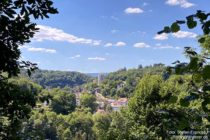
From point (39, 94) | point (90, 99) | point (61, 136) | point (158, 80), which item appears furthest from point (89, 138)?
point (39, 94)

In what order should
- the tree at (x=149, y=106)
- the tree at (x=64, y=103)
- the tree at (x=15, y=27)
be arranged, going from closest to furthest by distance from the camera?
the tree at (x=15, y=27) < the tree at (x=149, y=106) < the tree at (x=64, y=103)

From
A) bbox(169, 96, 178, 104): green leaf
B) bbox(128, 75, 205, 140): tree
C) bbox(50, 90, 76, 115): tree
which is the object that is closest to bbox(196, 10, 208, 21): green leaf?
bbox(169, 96, 178, 104): green leaf

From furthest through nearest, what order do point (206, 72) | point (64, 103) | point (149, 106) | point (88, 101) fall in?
point (88, 101)
point (64, 103)
point (149, 106)
point (206, 72)

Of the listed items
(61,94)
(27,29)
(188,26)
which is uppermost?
(27,29)

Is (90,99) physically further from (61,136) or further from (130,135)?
(130,135)

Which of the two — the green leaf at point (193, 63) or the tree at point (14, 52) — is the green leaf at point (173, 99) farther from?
the tree at point (14, 52)

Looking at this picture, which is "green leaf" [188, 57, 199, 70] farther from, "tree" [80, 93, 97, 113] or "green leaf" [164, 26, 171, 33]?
"tree" [80, 93, 97, 113]

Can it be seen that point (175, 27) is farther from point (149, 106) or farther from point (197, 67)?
point (149, 106)

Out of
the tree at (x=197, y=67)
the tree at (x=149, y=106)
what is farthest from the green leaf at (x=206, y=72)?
the tree at (x=149, y=106)

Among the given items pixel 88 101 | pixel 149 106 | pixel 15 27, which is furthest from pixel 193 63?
pixel 88 101
